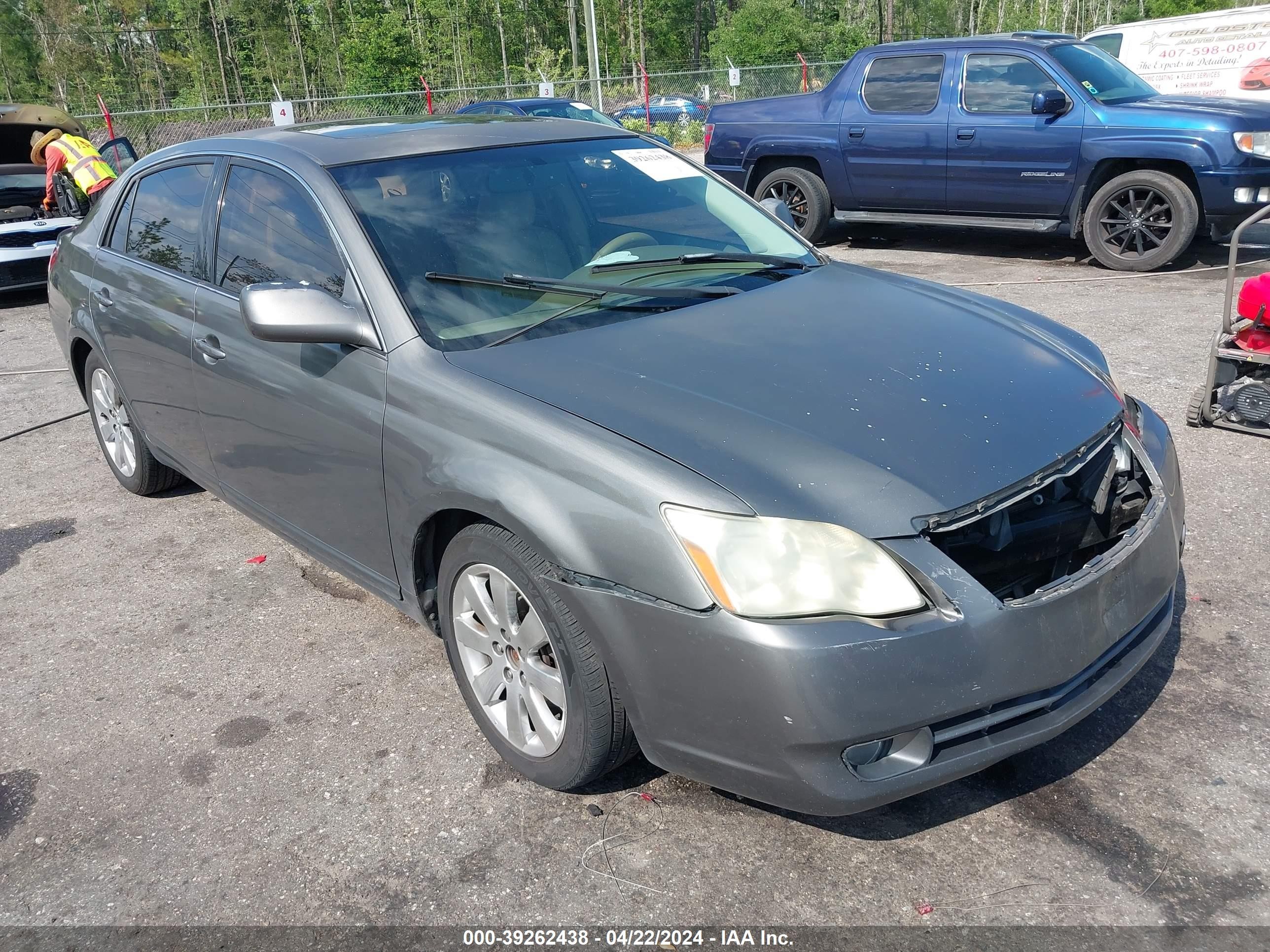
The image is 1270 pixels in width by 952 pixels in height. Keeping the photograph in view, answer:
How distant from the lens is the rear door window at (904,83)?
385 inches

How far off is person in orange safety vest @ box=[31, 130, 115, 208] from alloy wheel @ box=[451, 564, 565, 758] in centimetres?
864

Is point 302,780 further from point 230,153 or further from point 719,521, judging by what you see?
point 230,153

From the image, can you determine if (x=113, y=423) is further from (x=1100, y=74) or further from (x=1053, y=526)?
(x=1100, y=74)

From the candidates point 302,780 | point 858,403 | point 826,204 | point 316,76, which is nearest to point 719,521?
point 858,403

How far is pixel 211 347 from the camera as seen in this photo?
379 cm

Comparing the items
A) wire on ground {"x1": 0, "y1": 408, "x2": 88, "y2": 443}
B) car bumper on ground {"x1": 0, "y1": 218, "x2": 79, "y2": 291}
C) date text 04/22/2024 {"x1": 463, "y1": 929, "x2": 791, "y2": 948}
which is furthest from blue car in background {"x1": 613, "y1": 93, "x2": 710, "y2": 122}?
date text 04/22/2024 {"x1": 463, "y1": 929, "x2": 791, "y2": 948}

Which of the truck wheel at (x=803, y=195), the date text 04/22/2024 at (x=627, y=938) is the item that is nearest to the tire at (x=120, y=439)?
the date text 04/22/2024 at (x=627, y=938)

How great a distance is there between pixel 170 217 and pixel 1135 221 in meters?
7.76

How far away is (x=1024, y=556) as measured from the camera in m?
2.50

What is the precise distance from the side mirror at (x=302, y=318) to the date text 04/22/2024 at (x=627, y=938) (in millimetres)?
1618

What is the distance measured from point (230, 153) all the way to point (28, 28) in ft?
265

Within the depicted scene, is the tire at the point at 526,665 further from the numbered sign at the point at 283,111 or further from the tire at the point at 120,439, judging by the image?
the numbered sign at the point at 283,111

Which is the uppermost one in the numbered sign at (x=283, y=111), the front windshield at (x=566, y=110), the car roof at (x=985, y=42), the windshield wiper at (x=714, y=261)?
the car roof at (x=985, y=42)

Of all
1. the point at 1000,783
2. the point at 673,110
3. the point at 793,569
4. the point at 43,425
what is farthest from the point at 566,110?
the point at 673,110
